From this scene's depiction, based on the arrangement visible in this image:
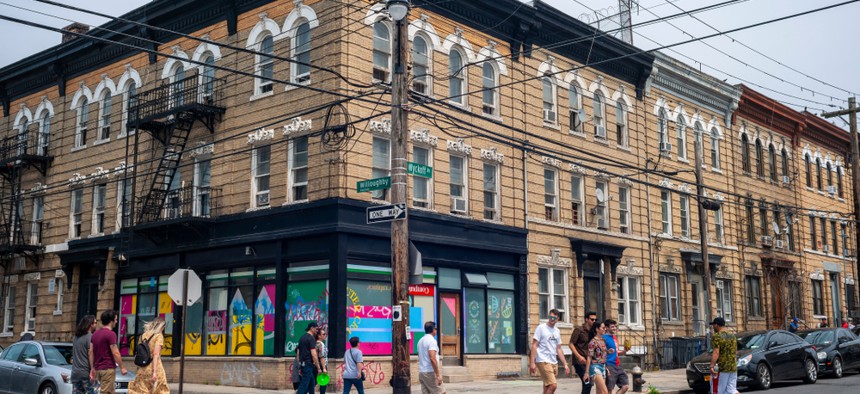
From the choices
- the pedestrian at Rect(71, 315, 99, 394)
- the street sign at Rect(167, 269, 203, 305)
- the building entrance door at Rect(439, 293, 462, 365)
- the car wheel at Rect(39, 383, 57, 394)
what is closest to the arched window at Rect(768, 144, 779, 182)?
the building entrance door at Rect(439, 293, 462, 365)

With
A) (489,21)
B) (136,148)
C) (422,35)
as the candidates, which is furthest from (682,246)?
(136,148)

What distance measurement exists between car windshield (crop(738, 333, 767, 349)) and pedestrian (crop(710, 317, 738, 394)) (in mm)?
7329

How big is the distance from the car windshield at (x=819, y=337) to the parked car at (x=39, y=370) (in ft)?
63.6

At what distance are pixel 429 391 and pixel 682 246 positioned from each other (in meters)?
22.3

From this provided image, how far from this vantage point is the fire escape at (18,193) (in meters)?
31.4

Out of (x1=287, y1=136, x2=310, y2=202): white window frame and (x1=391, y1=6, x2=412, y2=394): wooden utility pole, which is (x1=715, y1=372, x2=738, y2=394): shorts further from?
(x1=287, y1=136, x2=310, y2=202): white window frame

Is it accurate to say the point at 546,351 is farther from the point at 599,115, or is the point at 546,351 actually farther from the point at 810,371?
the point at 599,115

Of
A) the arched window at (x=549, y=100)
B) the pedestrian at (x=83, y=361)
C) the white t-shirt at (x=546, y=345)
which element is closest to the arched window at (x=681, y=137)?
the arched window at (x=549, y=100)

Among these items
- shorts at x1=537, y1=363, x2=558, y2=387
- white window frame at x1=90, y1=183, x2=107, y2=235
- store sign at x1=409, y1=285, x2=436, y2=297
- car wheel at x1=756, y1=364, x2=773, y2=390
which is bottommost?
car wheel at x1=756, y1=364, x2=773, y2=390

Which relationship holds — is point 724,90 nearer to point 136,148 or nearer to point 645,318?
point 645,318

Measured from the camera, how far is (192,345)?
25.0m

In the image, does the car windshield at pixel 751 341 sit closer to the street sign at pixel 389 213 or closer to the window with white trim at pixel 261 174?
the street sign at pixel 389 213

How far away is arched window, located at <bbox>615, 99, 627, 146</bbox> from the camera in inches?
1257

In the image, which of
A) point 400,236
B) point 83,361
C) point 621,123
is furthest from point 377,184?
point 621,123
